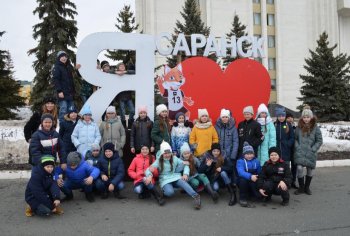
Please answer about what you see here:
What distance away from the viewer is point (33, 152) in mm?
4996

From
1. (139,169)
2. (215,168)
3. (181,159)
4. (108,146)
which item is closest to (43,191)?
(108,146)

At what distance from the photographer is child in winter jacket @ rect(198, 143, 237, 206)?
18.3 feet

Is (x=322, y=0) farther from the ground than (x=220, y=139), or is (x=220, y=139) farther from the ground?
(x=322, y=0)

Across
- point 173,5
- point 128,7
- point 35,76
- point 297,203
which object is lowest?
point 297,203

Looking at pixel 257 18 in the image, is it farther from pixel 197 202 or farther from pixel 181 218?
pixel 181 218

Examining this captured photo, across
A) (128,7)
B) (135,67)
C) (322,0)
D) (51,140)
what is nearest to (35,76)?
(128,7)

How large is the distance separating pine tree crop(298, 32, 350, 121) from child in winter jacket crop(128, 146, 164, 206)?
17051 millimetres

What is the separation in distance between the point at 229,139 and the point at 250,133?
15.7 inches

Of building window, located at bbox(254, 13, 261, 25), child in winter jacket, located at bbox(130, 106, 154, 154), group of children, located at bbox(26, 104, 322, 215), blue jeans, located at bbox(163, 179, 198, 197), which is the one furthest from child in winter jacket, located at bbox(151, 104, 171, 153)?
building window, located at bbox(254, 13, 261, 25)

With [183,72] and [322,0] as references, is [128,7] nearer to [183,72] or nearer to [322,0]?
[183,72]

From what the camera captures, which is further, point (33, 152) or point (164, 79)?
point (164, 79)

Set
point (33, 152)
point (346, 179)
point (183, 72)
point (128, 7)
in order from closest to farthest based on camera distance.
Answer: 1. point (33, 152)
2. point (346, 179)
3. point (183, 72)
4. point (128, 7)

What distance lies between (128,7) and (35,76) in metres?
7.54

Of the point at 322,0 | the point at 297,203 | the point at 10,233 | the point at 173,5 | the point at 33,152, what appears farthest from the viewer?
the point at 322,0
